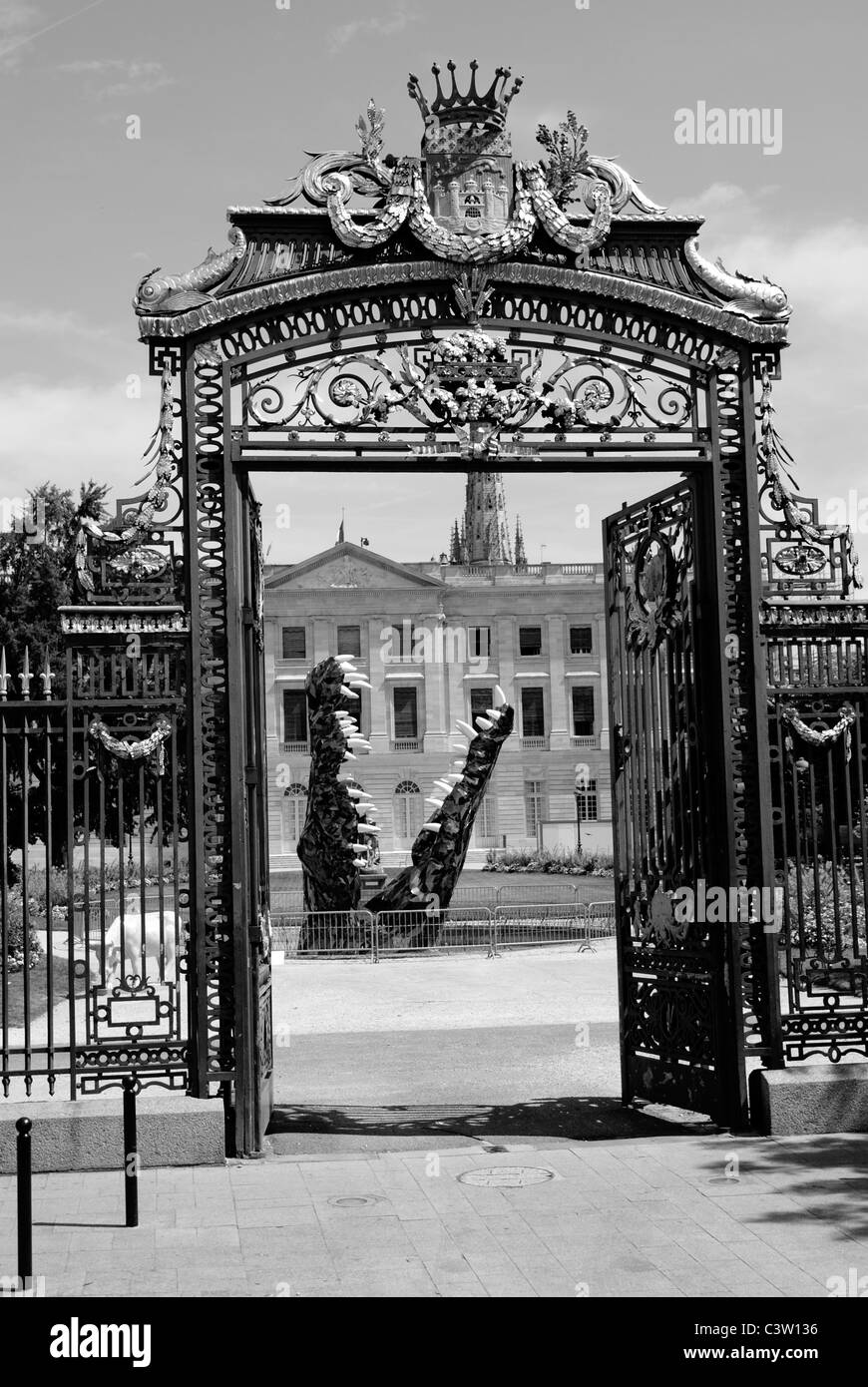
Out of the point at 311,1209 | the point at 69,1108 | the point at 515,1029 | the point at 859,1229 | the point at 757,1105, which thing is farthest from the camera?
the point at 515,1029

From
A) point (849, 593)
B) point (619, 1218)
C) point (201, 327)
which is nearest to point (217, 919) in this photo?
point (619, 1218)

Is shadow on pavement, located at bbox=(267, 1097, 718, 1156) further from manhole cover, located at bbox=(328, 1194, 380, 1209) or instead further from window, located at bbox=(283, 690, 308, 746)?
window, located at bbox=(283, 690, 308, 746)

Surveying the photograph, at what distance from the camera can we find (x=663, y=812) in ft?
32.6

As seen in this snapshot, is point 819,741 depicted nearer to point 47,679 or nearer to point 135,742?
point 135,742

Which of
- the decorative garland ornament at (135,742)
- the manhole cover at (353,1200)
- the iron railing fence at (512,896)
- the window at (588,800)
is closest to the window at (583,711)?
the window at (588,800)

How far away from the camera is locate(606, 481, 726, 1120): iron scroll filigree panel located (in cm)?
946

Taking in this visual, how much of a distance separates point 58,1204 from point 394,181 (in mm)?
6489

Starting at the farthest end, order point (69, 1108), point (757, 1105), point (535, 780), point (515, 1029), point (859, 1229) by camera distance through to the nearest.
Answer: point (535, 780), point (515, 1029), point (757, 1105), point (69, 1108), point (859, 1229)

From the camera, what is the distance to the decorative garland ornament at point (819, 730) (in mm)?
9445

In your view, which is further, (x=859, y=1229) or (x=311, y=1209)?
(x=311, y=1209)

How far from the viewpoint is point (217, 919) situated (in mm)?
9039

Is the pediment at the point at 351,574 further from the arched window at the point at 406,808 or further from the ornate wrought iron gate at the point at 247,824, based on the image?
the ornate wrought iron gate at the point at 247,824

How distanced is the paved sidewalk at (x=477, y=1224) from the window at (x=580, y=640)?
191 feet

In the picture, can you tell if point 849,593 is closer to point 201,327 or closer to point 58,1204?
point 201,327
